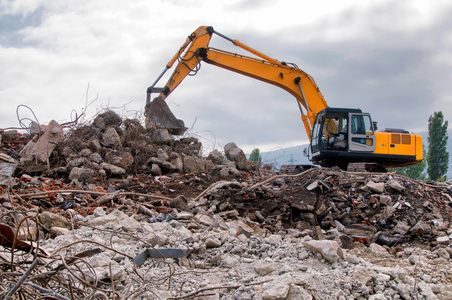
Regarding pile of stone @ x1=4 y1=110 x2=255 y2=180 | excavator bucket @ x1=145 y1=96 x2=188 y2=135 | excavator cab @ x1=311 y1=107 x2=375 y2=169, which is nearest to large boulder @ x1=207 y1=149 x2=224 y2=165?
pile of stone @ x1=4 y1=110 x2=255 y2=180

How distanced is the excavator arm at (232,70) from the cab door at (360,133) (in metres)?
1.36

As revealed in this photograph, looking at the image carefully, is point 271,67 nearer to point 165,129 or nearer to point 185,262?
point 165,129

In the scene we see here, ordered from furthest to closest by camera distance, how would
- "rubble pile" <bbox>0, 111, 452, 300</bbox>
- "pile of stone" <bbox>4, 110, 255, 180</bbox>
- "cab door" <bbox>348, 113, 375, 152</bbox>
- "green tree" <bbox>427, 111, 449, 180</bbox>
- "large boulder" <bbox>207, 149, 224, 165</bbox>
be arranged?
"green tree" <bbox>427, 111, 449, 180</bbox> → "large boulder" <bbox>207, 149, 224, 165</bbox> → "cab door" <bbox>348, 113, 375, 152</bbox> → "pile of stone" <bbox>4, 110, 255, 180</bbox> → "rubble pile" <bbox>0, 111, 452, 300</bbox>

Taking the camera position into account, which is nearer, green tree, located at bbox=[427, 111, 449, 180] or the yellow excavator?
the yellow excavator

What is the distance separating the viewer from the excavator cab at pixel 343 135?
9141 millimetres

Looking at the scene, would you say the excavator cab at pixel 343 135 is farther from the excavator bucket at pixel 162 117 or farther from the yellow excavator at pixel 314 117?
the excavator bucket at pixel 162 117

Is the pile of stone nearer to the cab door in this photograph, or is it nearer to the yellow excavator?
the yellow excavator

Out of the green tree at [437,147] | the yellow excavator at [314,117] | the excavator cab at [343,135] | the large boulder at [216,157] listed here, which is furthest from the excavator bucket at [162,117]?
the green tree at [437,147]

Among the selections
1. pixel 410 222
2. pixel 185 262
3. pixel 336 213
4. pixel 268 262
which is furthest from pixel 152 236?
pixel 410 222

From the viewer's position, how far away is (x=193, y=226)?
13.5ft

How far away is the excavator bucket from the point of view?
9977 mm

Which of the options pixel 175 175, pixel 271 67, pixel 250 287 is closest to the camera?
pixel 250 287

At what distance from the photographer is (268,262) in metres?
2.90

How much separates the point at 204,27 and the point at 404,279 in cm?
863
